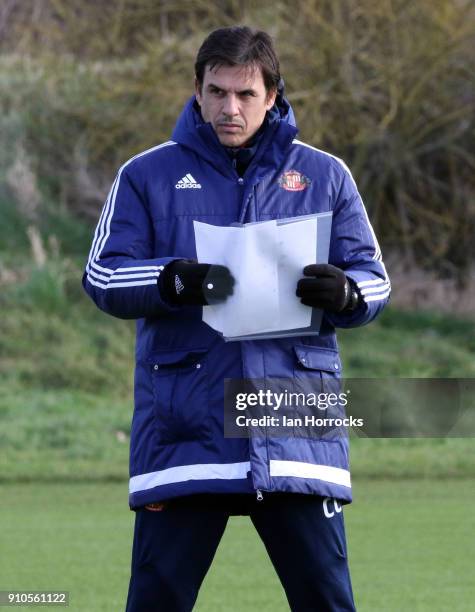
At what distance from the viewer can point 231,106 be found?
12.6ft

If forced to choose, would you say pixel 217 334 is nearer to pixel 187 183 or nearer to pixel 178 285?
pixel 178 285

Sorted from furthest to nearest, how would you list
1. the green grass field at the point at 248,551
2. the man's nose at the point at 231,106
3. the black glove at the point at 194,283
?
the green grass field at the point at 248,551 < the man's nose at the point at 231,106 < the black glove at the point at 194,283

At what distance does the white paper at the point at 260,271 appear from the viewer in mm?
3695

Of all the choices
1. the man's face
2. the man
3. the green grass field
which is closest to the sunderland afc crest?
the man

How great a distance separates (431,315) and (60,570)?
10.1 metres

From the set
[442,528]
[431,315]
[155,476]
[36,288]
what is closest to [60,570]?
[442,528]

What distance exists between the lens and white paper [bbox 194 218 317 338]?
370 centimetres

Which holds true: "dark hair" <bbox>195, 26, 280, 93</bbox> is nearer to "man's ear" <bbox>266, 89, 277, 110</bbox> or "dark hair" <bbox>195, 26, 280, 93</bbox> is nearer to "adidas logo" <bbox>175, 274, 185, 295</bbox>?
"man's ear" <bbox>266, 89, 277, 110</bbox>

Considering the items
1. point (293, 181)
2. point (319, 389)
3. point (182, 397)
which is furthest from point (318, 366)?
point (293, 181)

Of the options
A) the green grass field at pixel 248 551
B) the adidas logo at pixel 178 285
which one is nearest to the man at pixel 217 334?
the adidas logo at pixel 178 285

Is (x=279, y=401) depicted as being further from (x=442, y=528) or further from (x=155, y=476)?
(x=442, y=528)

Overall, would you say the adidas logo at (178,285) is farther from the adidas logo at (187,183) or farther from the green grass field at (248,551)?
the green grass field at (248,551)

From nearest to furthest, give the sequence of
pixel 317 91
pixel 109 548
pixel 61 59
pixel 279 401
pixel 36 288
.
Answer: pixel 279 401 → pixel 109 548 → pixel 36 288 → pixel 317 91 → pixel 61 59

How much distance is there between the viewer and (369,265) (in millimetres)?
3891
